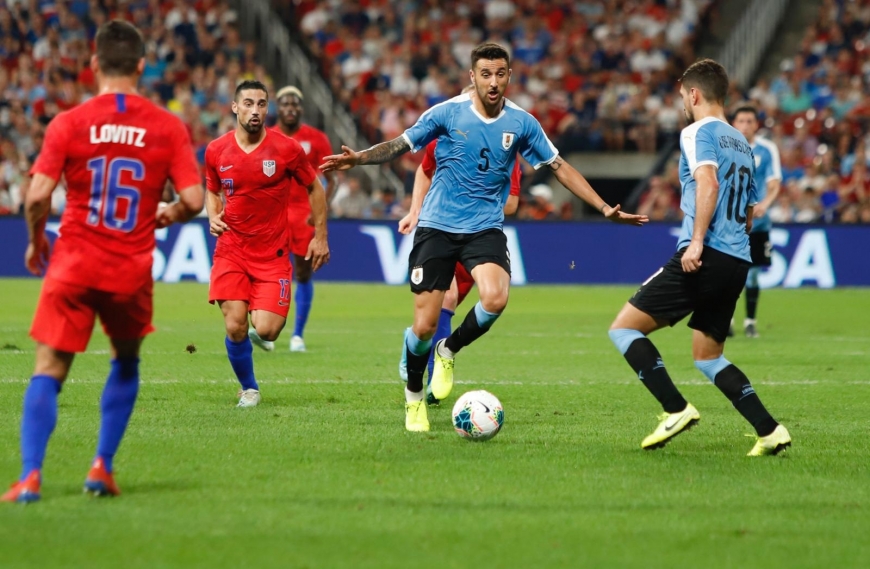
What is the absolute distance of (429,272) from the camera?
7.90 meters

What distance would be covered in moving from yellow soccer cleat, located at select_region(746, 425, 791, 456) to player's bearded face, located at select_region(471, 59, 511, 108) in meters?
2.64

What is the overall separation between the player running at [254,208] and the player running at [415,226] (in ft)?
2.16

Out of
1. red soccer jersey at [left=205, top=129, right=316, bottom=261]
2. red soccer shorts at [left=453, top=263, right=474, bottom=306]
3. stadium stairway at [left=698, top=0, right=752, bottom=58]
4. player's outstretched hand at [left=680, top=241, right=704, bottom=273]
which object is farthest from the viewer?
stadium stairway at [left=698, top=0, right=752, bottom=58]

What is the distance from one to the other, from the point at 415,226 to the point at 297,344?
3.69 m

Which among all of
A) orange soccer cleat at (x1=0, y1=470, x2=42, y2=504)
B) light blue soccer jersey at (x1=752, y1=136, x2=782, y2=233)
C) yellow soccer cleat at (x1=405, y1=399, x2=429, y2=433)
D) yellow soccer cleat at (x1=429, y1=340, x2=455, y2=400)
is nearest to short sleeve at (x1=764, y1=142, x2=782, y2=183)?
light blue soccer jersey at (x1=752, y1=136, x2=782, y2=233)

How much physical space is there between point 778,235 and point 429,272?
14.5 m

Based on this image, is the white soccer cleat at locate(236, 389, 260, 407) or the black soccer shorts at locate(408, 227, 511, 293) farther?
the white soccer cleat at locate(236, 389, 260, 407)

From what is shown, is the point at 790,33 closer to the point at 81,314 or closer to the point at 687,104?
the point at 687,104

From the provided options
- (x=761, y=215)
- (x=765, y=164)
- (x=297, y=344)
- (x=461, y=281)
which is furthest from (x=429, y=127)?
(x=765, y=164)

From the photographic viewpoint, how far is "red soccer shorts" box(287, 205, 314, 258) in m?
12.8

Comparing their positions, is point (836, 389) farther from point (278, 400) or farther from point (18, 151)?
point (18, 151)

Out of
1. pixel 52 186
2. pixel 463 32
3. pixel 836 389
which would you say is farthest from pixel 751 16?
pixel 52 186

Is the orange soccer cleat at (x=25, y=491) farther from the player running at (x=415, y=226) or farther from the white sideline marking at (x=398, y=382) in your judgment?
the white sideline marking at (x=398, y=382)

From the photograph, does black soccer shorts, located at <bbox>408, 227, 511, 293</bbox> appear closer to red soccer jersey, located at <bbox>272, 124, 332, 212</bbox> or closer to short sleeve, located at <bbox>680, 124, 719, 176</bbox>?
short sleeve, located at <bbox>680, 124, 719, 176</bbox>
